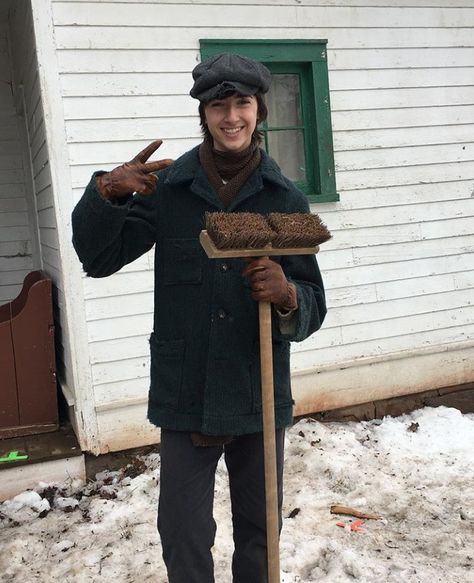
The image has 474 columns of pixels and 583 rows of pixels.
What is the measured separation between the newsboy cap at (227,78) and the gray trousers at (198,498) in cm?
114

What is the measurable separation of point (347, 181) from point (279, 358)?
2.83 meters

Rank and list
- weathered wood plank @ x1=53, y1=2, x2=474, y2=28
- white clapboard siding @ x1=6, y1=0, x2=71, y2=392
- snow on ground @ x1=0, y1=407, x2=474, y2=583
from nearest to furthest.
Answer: snow on ground @ x1=0, y1=407, x2=474, y2=583 < weathered wood plank @ x1=53, y1=2, x2=474, y2=28 < white clapboard siding @ x1=6, y1=0, x2=71, y2=392

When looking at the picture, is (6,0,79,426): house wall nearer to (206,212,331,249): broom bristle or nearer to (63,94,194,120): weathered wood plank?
(63,94,194,120): weathered wood plank

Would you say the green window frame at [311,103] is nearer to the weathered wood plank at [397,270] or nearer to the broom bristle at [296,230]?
the weathered wood plank at [397,270]

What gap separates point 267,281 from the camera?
191 centimetres

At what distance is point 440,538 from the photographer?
10.9 feet

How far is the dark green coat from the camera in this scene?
204cm

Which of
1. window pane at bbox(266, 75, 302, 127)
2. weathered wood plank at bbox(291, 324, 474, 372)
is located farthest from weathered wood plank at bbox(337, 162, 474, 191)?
weathered wood plank at bbox(291, 324, 474, 372)

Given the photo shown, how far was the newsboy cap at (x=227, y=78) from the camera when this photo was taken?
1.95 metres

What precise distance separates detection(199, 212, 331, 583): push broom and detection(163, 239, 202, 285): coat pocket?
0.58 ft

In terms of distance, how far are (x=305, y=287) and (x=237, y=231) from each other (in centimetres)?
41

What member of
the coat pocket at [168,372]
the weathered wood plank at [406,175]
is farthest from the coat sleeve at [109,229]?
the weathered wood plank at [406,175]

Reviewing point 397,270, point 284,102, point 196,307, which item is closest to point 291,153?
point 284,102

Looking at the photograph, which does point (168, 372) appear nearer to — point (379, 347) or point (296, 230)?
point (296, 230)
